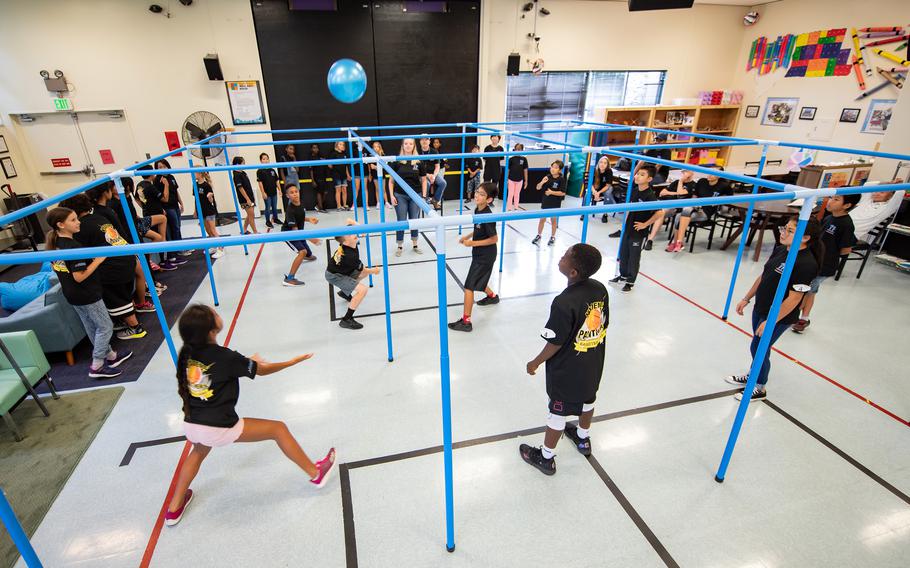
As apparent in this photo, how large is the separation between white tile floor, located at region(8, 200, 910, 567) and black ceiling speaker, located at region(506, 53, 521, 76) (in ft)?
23.1

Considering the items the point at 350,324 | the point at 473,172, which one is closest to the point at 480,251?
the point at 350,324

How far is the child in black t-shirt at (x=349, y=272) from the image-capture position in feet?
15.5

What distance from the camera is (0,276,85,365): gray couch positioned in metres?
4.07

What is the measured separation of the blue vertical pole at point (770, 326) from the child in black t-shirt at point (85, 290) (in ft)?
16.3

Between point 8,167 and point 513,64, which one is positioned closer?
point 8,167

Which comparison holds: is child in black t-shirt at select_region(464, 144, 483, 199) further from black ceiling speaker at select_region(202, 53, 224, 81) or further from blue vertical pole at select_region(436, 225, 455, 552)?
blue vertical pole at select_region(436, 225, 455, 552)

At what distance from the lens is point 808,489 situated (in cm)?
288

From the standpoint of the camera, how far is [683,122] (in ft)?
36.0

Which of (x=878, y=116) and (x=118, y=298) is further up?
(x=878, y=116)

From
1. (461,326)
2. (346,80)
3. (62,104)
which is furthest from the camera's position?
(62,104)

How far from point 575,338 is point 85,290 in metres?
4.20

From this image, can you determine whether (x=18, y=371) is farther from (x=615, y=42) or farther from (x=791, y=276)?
(x=615, y=42)

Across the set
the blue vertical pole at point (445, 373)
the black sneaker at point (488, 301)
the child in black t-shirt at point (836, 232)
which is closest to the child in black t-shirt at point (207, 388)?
the blue vertical pole at point (445, 373)

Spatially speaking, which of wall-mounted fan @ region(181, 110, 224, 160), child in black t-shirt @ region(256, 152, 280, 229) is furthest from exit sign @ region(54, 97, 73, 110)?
child in black t-shirt @ region(256, 152, 280, 229)
